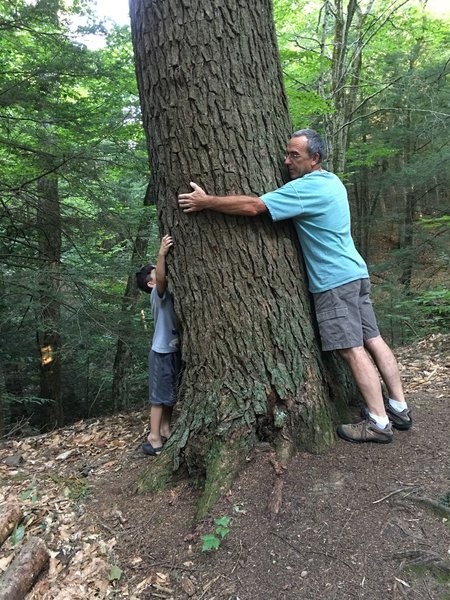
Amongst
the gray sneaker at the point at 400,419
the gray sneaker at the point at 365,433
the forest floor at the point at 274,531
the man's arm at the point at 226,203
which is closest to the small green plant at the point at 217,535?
the forest floor at the point at 274,531

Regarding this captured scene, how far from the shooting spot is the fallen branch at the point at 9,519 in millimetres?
2852

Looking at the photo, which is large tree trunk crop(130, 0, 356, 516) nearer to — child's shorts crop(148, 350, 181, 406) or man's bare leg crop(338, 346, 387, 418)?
man's bare leg crop(338, 346, 387, 418)

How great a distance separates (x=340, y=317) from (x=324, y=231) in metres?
0.61

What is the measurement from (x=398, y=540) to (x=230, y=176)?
7.43 ft

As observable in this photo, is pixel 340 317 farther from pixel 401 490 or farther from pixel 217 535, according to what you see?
pixel 217 535

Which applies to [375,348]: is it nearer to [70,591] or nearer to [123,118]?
[70,591]

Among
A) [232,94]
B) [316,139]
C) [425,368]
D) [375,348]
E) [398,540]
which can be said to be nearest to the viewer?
[398,540]

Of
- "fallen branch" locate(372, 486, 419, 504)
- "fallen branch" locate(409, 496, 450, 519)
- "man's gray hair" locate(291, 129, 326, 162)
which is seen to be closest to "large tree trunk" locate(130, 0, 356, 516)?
"man's gray hair" locate(291, 129, 326, 162)

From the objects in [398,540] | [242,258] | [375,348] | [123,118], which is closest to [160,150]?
[242,258]

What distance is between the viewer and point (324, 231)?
3.03 meters

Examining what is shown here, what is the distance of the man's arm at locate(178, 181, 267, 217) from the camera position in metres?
2.73

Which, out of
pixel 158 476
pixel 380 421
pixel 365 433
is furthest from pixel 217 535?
pixel 380 421

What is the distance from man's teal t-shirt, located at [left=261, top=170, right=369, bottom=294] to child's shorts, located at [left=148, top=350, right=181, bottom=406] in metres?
1.52

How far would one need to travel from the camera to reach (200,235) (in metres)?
2.86
